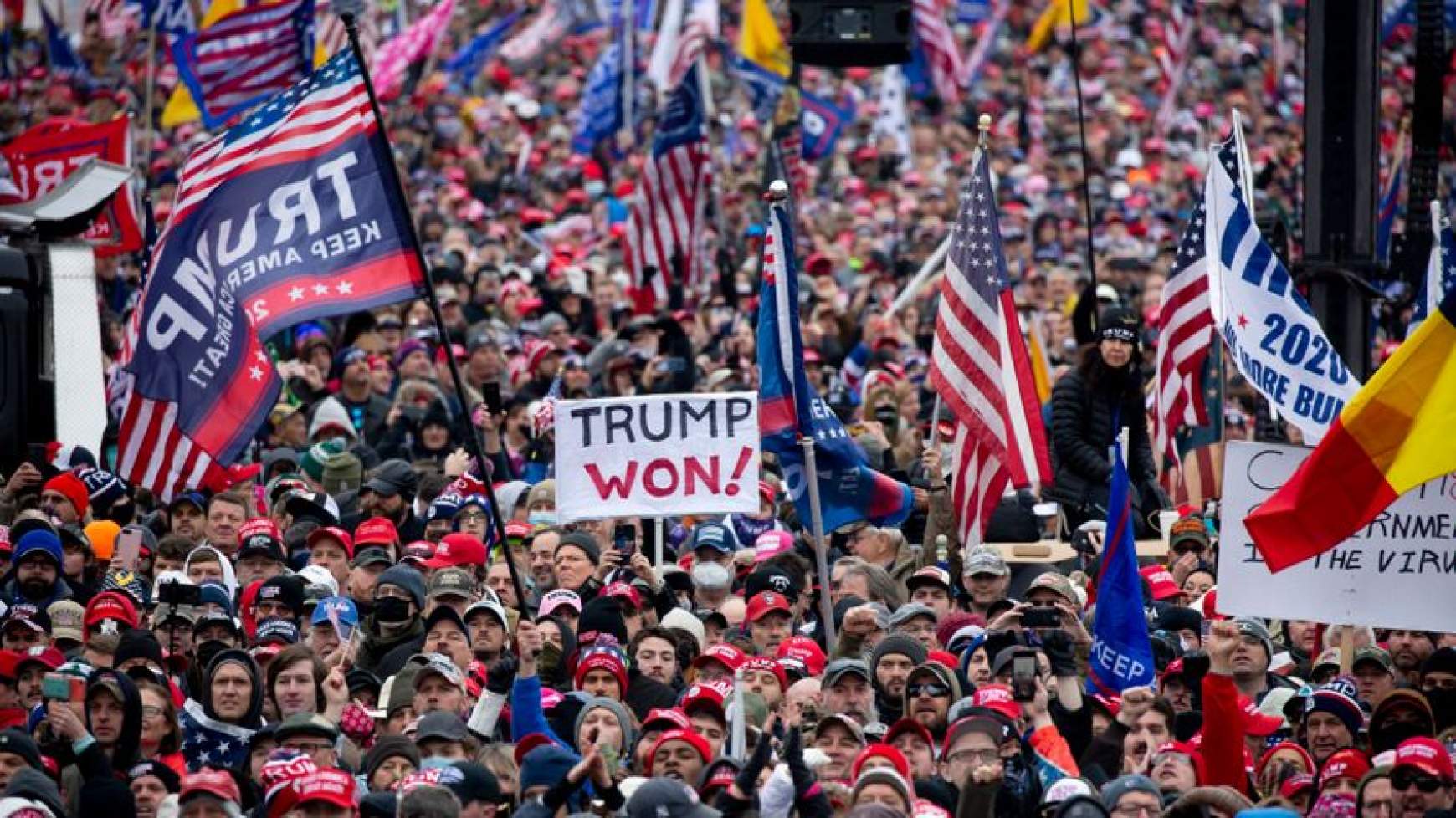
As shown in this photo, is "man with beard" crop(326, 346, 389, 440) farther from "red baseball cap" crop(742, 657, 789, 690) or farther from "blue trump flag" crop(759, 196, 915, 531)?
"red baseball cap" crop(742, 657, 789, 690)

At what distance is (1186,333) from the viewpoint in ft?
54.3

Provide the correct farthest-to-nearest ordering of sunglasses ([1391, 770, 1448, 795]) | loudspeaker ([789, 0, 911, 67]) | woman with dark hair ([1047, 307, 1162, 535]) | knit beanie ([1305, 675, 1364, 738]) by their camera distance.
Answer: loudspeaker ([789, 0, 911, 67]) → woman with dark hair ([1047, 307, 1162, 535]) → knit beanie ([1305, 675, 1364, 738]) → sunglasses ([1391, 770, 1448, 795])

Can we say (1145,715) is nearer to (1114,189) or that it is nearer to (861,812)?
(861,812)

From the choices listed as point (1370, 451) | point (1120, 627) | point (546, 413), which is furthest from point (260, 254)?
point (1370, 451)

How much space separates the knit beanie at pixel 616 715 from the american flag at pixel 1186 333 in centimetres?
506

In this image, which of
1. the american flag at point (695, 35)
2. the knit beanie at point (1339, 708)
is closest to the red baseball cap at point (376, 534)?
the knit beanie at point (1339, 708)

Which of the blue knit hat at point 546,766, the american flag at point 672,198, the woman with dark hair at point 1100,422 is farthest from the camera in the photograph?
the american flag at point 672,198

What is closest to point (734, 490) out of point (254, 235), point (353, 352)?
point (254, 235)

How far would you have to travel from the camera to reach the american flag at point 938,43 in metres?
35.0

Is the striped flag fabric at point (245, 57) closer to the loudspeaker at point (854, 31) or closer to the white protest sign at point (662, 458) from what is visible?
the loudspeaker at point (854, 31)

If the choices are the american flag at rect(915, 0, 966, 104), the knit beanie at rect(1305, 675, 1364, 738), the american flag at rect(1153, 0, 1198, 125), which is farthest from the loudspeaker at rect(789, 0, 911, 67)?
the american flag at rect(1153, 0, 1198, 125)

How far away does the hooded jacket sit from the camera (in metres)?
14.9

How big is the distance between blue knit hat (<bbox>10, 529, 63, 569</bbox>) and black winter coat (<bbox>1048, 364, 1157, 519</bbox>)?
5074 millimetres

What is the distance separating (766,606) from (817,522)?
0.71 m
